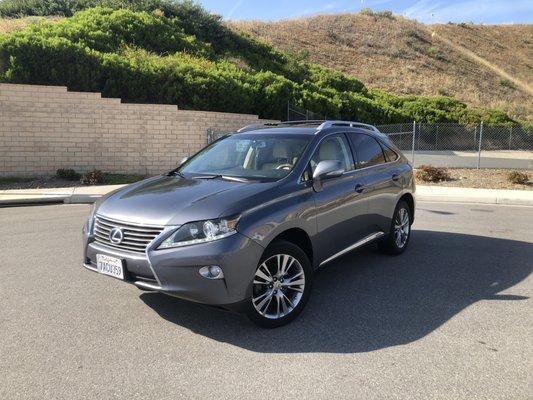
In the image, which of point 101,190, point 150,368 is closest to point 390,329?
point 150,368

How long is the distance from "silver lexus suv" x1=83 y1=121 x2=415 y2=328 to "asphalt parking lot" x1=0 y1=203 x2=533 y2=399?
43cm

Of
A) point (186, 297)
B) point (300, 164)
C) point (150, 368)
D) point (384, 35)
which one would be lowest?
point (150, 368)

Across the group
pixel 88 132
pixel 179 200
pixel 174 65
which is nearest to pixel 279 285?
pixel 179 200

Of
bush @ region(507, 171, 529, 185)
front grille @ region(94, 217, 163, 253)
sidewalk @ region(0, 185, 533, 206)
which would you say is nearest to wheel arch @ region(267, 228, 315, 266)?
front grille @ region(94, 217, 163, 253)

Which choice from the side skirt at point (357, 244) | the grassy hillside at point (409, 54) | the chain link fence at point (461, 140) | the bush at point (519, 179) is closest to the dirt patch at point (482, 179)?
the bush at point (519, 179)

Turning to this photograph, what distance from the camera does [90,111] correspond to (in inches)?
571

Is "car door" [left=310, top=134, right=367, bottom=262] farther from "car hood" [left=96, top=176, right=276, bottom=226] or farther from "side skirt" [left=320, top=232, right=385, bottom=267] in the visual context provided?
"car hood" [left=96, top=176, right=276, bottom=226]

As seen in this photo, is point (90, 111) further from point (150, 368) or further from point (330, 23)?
point (330, 23)

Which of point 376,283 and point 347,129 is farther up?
point 347,129

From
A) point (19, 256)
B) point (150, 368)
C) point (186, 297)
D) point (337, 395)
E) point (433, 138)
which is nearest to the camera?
point (337, 395)

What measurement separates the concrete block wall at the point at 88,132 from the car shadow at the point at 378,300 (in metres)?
9.83

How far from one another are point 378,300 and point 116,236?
2614 mm

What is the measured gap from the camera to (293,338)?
4.18 m

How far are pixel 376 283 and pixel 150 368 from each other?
9.26ft
